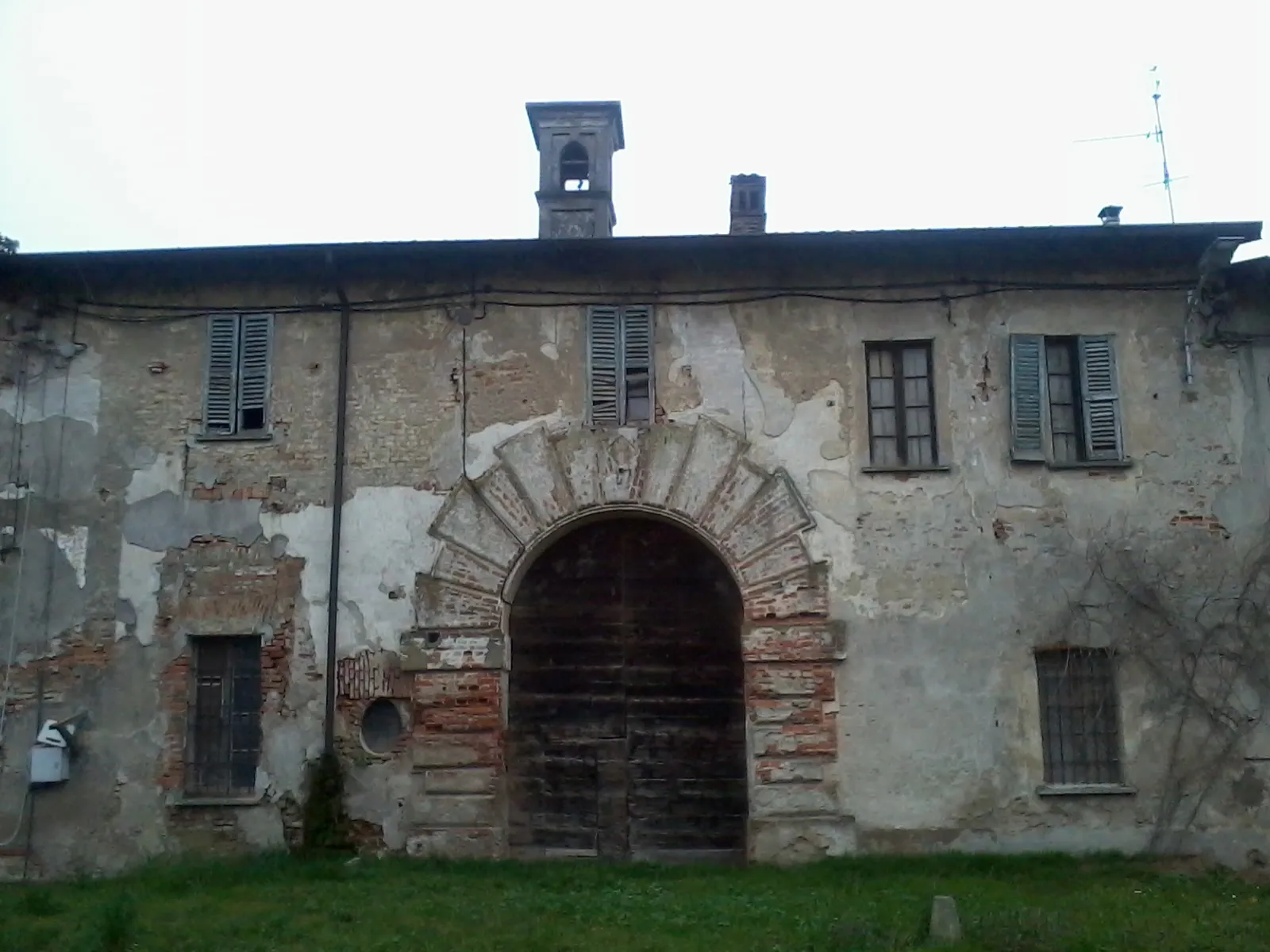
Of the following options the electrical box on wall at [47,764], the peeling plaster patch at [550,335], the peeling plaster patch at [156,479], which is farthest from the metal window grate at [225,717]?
the peeling plaster patch at [550,335]

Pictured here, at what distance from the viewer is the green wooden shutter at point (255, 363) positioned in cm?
1262

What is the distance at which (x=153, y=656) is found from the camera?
39.9 ft

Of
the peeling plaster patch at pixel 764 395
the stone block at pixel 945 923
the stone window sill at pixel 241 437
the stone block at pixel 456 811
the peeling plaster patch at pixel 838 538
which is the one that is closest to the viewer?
the stone block at pixel 945 923

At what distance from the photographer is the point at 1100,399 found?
12.3m

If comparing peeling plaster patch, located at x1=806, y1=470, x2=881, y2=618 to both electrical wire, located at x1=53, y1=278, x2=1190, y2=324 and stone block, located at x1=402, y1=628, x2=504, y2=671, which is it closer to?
electrical wire, located at x1=53, y1=278, x2=1190, y2=324

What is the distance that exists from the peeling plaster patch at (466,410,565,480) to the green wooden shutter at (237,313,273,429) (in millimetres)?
2041

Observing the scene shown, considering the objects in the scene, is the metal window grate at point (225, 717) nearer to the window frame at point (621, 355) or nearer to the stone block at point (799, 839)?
the window frame at point (621, 355)

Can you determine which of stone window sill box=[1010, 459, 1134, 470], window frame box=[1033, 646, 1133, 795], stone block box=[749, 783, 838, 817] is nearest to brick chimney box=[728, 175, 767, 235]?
stone window sill box=[1010, 459, 1134, 470]

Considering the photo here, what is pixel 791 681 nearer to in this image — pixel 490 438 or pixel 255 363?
pixel 490 438

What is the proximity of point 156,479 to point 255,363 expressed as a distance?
56.9 inches

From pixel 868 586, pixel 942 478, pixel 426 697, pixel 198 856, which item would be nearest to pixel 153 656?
pixel 198 856

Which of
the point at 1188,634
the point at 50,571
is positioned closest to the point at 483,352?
the point at 50,571

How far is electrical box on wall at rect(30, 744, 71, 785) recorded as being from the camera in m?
11.8

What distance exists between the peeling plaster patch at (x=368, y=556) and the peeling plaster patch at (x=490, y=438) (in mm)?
428
